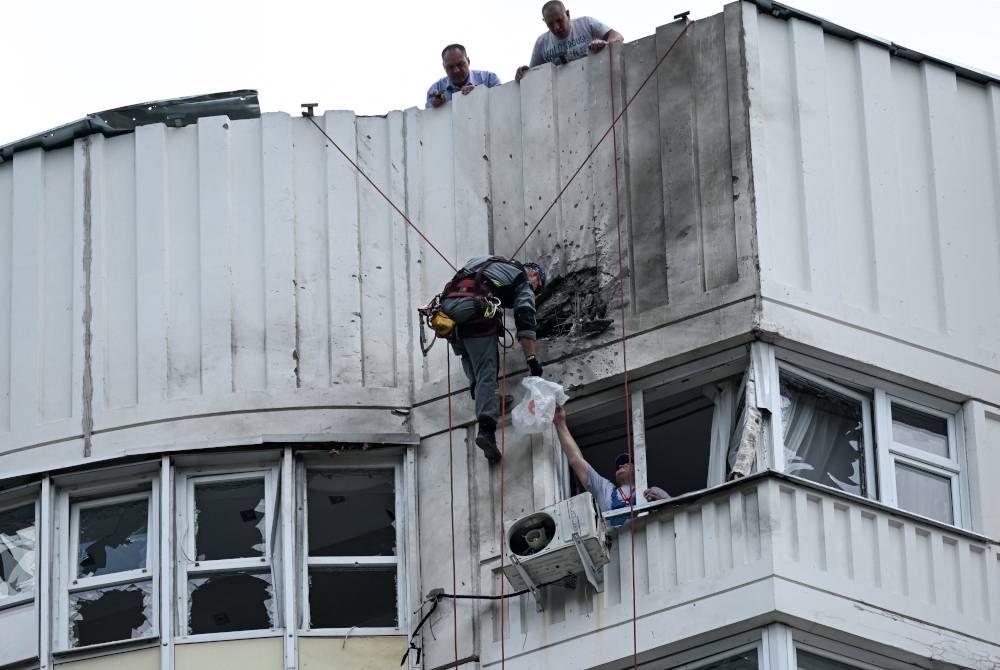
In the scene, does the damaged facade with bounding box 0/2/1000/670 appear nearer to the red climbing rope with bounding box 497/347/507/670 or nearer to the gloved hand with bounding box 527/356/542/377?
the red climbing rope with bounding box 497/347/507/670

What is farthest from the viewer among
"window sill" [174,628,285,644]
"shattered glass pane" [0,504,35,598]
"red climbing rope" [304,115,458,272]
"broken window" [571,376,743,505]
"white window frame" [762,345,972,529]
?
"red climbing rope" [304,115,458,272]

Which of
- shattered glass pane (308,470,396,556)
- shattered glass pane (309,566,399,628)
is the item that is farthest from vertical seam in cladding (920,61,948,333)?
shattered glass pane (309,566,399,628)

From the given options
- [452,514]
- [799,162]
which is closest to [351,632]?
[452,514]

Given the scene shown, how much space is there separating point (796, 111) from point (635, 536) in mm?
4034

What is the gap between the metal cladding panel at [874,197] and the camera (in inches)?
917

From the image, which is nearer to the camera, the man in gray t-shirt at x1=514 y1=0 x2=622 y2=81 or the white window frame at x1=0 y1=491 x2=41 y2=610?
the white window frame at x1=0 y1=491 x2=41 y2=610

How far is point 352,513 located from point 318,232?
2.63 meters

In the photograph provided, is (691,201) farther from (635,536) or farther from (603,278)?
(635,536)

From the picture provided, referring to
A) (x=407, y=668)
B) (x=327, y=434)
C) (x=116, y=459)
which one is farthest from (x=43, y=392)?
(x=407, y=668)

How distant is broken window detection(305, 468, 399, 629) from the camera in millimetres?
23641

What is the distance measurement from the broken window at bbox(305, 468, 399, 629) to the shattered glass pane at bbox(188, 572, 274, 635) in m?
0.41

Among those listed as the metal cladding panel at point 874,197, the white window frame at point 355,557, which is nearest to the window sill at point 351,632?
the white window frame at point 355,557

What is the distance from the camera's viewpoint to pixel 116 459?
2412 cm

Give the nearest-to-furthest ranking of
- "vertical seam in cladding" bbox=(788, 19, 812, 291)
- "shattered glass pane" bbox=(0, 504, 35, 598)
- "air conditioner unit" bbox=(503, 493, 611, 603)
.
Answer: "air conditioner unit" bbox=(503, 493, 611, 603) → "vertical seam in cladding" bbox=(788, 19, 812, 291) → "shattered glass pane" bbox=(0, 504, 35, 598)
